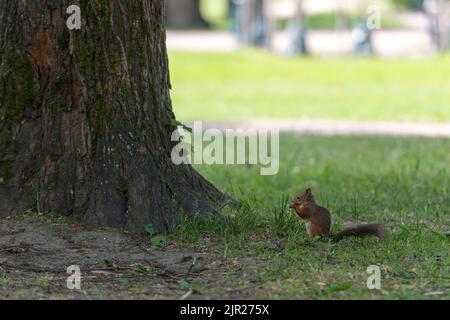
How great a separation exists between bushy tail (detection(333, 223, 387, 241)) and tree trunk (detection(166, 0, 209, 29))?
121 ft

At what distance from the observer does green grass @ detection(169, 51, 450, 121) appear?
1738 cm

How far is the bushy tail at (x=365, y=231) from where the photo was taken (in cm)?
645

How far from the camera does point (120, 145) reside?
6566mm

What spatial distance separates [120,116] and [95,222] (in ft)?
2.34

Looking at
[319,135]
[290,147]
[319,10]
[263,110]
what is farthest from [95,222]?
[319,10]

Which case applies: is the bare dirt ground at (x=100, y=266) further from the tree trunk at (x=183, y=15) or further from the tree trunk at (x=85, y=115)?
the tree trunk at (x=183, y=15)

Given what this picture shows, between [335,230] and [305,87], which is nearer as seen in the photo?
[335,230]

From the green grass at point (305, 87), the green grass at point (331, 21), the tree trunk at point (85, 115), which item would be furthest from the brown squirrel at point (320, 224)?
the green grass at point (331, 21)

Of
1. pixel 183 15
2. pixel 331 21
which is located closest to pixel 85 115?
pixel 183 15

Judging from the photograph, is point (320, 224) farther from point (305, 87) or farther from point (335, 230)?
point (305, 87)

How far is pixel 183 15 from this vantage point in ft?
144

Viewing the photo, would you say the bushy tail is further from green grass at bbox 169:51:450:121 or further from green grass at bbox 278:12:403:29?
green grass at bbox 278:12:403:29

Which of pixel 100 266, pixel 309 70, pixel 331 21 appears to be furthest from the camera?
pixel 331 21

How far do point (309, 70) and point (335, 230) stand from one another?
60.9 ft
